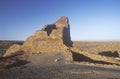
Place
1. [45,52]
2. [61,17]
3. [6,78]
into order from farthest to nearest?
[61,17] → [45,52] → [6,78]

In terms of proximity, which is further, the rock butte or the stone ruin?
the stone ruin

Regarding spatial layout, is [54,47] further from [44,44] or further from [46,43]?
[44,44]

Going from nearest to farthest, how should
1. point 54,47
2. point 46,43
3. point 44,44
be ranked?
point 54,47 < point 46,43 < point 44,44

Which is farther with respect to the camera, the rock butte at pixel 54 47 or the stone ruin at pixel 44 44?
the stone ruin at pixel 44 44

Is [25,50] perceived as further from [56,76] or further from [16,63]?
[56,76]

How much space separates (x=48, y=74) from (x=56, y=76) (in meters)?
0.84

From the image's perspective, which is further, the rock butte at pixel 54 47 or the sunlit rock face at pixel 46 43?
the sunlit rock face at pixel 46 43

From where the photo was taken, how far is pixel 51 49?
25.2 metres

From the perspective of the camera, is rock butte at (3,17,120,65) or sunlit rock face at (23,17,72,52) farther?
sunlit rock face at (23,17,72,52)

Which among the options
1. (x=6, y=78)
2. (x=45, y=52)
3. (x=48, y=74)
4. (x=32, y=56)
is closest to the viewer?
(x=6, y=78)

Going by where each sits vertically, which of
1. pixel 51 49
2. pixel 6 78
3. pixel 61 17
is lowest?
pixel 6 78

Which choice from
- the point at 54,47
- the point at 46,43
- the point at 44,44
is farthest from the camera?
the point at 44,44

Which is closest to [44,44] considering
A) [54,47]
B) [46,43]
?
[46,43]

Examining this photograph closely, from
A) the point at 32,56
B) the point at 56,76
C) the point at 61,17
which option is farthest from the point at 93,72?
the point at 61,17
